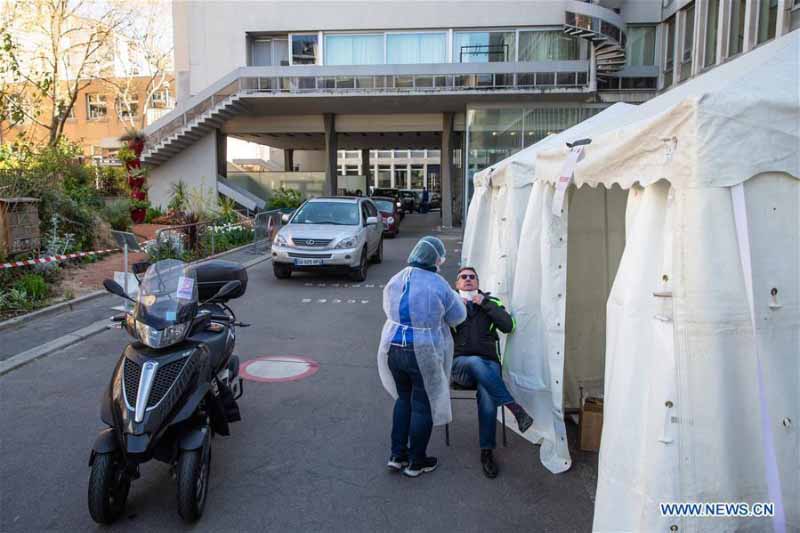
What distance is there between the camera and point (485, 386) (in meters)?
4.56

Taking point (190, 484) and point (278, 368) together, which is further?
point (278, 368)

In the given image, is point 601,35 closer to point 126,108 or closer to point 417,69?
point 417,69

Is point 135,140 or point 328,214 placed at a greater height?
point 135,140

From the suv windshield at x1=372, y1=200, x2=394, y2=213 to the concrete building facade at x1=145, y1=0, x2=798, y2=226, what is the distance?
11.1 feet

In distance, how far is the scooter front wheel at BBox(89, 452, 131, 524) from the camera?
3574 millimetres

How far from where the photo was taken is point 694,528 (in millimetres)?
2955

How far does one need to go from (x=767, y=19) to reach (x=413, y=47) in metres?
14.8

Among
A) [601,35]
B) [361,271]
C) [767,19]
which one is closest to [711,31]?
[767,19]

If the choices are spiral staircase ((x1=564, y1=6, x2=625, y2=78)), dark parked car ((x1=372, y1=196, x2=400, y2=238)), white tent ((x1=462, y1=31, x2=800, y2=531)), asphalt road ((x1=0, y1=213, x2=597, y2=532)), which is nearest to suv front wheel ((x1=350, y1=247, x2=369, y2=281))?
asphalt road ((x1=0, y1=213, x2=597, y2=532))

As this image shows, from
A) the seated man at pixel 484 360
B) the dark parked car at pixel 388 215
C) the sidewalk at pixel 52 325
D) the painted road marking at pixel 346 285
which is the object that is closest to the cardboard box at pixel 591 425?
the seated man at pixel 484 360

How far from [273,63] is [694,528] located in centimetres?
2850

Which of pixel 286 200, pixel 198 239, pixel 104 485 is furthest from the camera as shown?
pixel 286 200

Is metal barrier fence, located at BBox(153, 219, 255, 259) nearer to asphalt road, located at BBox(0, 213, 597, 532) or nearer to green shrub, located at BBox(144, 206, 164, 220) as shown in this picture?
green shrub, located at BBox(144, 206, 164, 220)

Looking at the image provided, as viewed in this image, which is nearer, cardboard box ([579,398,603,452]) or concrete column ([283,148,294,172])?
cardboard box ([579,398,603,452])
